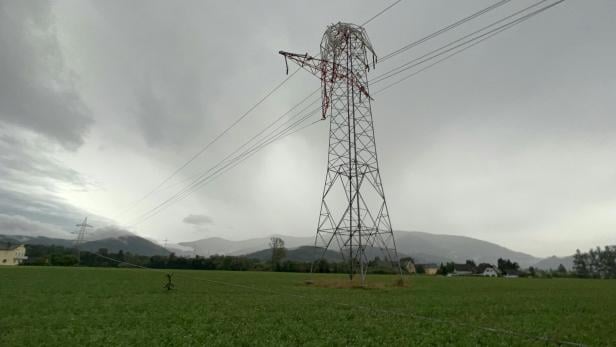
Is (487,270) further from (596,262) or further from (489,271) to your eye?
(596,262)

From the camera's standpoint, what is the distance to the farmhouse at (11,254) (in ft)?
508

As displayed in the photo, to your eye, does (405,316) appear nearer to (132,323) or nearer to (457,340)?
(457,340)

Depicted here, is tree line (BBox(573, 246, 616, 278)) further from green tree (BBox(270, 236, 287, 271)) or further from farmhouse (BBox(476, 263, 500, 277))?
green tree (BBox(270, 236, 287, 271))

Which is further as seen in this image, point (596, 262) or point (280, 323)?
point (596, 262)

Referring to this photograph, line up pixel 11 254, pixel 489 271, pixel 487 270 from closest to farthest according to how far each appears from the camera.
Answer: pixel 11 254
pixel 489 271
pixel 487 270

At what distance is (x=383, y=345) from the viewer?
1162 cm

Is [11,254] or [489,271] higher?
[11,254]

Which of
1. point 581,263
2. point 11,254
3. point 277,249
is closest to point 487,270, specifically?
point 581,263

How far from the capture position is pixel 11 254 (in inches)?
6166

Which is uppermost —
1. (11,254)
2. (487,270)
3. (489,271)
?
(11,254)

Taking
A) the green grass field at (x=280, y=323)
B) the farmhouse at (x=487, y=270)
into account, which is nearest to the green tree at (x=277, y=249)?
the farmhouse at (x=487, y=270)

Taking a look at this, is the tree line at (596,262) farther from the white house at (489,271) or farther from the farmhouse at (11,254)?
the farmhouse at (11,254)

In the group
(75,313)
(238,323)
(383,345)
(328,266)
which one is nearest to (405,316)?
(383,345)

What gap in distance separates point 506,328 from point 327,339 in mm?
7700
